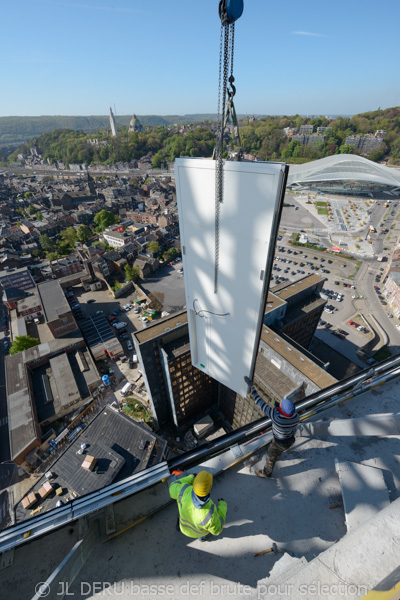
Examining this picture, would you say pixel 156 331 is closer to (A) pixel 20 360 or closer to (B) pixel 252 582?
(B) pixel 252 582

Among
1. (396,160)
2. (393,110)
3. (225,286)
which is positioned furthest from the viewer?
(393,110)

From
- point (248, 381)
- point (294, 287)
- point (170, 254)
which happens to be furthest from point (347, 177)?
point (248, 381)

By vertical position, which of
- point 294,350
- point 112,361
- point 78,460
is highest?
point 294,350

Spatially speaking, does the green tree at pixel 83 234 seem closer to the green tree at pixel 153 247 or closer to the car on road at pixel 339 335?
the green tree at pixel 153 247

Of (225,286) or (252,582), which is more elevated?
(225,286)

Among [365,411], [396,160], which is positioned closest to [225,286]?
[365,411]

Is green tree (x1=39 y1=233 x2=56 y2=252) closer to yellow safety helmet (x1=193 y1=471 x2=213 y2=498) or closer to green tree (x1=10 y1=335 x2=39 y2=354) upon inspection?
green tree (x1=10 y1=335 x2=39 y2=354)
